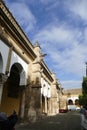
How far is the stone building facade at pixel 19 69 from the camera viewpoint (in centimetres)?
1212

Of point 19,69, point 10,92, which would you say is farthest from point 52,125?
point 10,92

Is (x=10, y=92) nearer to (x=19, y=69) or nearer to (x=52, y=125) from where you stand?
(x=19, y=69)

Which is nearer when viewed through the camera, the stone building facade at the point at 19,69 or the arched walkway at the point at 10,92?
the stone building facade at the point at 19,69

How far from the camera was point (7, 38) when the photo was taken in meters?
12.6

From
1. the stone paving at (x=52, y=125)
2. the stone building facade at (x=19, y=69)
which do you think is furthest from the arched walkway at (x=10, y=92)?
the stone paving at (x=52, y=125)

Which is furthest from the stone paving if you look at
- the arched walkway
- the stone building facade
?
the arched walkway

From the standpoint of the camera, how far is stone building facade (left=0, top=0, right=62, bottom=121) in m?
12.1

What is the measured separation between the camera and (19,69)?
50.6ft

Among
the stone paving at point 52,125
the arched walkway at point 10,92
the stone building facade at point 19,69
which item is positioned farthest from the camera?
the arched walkway at point 10,92

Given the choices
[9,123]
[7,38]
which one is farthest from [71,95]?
[9,123]

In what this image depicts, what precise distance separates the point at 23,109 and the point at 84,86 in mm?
13472

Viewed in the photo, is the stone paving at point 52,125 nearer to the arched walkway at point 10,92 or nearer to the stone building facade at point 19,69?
the stone building facade at point 19,69

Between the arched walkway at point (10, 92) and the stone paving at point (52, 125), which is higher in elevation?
the arched walkway at point (10, 92)

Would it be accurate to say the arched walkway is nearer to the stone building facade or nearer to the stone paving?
the stone building facade
